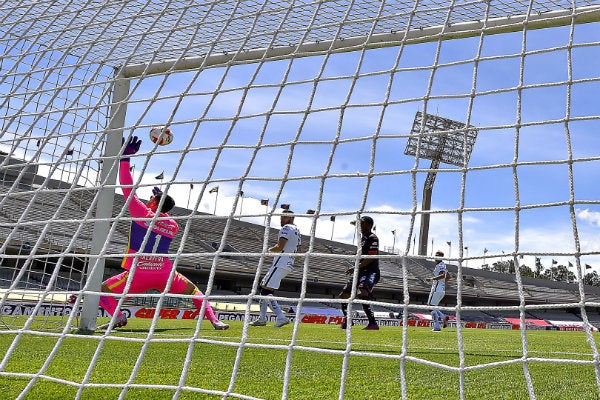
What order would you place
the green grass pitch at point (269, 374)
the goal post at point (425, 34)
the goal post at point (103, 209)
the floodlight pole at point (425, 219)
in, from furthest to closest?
1. the floodlight pole at point (425, 219)
2. the goal post at point (103, 209)
3. the goal post at point (425, 34)
4. the green grass pitch at point (269, 374)

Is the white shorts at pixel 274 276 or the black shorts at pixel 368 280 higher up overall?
the black shorts at pixel 368 280

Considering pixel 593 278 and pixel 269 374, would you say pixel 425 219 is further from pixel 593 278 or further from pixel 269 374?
pixel 593 278

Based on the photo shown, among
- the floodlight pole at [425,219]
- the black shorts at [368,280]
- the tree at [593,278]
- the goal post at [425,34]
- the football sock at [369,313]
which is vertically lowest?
the football sock at [369,313]

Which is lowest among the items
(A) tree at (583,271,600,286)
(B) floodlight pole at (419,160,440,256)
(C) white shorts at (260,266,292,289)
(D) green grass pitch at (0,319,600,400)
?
(D) green grass pitch at (0,319,600,400)

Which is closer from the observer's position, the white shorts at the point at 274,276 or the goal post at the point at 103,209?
the goal post at the point at 103,209

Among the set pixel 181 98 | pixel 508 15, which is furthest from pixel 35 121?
pixel 508 15

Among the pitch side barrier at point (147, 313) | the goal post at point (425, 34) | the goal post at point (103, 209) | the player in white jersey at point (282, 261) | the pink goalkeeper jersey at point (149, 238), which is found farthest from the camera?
the pitch side barrier at point (147, 313)

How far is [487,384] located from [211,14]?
3265mm

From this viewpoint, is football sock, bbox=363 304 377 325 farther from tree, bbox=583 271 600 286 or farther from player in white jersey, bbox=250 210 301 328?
tree, bbox=583 271 600 286

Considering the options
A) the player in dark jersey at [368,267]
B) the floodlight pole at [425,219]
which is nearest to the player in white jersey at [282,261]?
the player in dark jersey at [368,267]

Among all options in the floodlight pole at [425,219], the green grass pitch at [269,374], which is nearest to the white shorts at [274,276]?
the green grass pitch at [269,374]

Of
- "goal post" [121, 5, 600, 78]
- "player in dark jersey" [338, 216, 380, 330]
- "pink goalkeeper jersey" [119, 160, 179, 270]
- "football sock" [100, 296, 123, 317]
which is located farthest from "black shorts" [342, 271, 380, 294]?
"goal post" [121, 5, 600, 78]

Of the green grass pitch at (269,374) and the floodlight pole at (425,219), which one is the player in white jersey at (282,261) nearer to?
the green grass pitch at (269,374)

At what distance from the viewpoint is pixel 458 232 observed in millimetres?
2680
